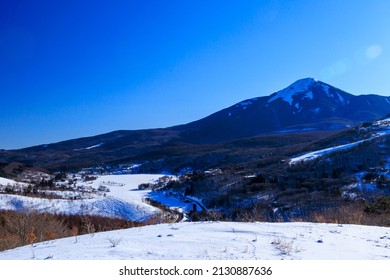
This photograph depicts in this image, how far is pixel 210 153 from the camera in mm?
91625

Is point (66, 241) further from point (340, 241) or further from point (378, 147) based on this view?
point (378, 147)

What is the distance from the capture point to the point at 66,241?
733cm

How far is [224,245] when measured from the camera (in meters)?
6.25

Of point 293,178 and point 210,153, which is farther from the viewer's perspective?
point 210,153

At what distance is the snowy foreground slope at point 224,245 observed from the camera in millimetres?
5602

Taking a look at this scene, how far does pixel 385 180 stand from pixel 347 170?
711 centimetres

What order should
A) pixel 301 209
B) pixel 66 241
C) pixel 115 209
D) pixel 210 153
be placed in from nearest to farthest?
pixel 66 241 → pixel 301 209 → pixel 115 209 → pixel 210 153

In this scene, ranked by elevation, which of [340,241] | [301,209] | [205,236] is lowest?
[301,209]

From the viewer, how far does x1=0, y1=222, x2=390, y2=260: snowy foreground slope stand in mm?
5602

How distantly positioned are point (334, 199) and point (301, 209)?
2.60 metres
